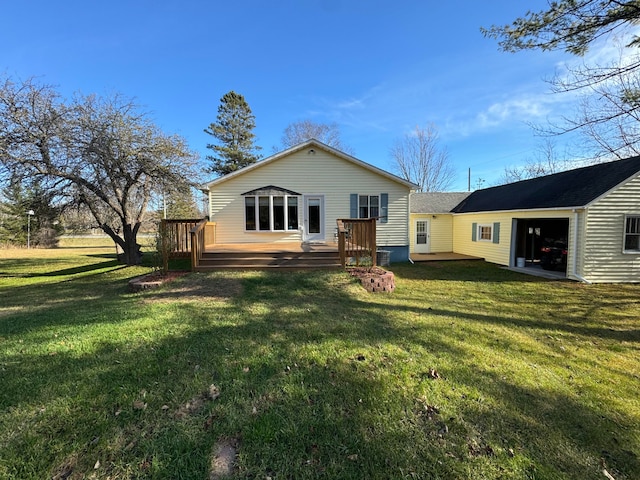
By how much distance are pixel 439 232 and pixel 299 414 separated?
17.2 meters

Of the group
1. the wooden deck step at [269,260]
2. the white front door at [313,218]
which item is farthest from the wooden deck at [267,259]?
the white front door at [313,218]

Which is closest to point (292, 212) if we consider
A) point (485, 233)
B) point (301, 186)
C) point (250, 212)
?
point (301, 186)

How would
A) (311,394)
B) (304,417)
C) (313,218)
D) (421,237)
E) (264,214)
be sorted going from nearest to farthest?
1. (304,417)
2. (311,394)
3. (264,214)
4. (313,218)
5. (421,237)

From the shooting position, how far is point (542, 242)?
1398 cm

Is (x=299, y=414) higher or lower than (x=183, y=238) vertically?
lower

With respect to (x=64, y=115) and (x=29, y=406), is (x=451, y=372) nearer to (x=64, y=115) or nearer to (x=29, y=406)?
(x=29, y=406)

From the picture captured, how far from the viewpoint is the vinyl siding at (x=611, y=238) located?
9820 mm

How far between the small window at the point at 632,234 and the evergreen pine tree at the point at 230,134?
27300mm

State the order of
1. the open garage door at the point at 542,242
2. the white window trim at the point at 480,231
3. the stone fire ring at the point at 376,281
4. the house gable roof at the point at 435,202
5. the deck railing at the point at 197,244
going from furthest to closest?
the house gable roof at the point at 435,202
the white window trim at the point at 480,231
the open garage door at the point at 542,242
the deck railing at the point at 197,244
the stone fire ring at the point at 376,281

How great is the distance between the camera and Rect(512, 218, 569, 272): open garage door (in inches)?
478

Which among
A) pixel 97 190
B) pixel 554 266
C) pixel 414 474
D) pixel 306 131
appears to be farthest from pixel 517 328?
pixel 306 131

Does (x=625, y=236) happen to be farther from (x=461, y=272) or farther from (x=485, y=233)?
(x=485, y=233)

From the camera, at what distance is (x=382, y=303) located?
639 centimetres

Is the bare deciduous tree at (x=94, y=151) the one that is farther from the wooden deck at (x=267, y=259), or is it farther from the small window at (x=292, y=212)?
the wooden deck at (x=267, y=259)
